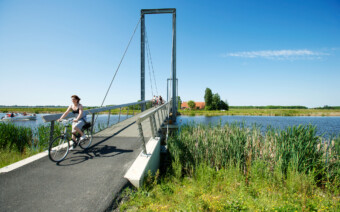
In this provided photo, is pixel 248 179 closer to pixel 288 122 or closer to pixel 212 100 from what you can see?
pixel 288 122

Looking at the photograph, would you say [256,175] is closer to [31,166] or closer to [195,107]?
[31,166]

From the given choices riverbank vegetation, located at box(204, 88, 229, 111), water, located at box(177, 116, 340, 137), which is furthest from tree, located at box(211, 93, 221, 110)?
water, located at box(177, 116, 340, 137)

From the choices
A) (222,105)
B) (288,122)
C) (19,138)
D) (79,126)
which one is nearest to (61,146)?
(79,126)

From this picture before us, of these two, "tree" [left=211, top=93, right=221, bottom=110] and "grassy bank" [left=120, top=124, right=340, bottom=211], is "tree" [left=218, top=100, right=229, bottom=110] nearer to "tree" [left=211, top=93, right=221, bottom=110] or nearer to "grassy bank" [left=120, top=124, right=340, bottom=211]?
"tree" [left=211, top=93, right=221, bottom=110]

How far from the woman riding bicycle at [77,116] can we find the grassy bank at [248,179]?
7.07 ft

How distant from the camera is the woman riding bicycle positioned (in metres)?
4.21

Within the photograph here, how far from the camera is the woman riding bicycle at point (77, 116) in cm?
421

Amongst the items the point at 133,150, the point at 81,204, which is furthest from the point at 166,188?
the point at 81,204

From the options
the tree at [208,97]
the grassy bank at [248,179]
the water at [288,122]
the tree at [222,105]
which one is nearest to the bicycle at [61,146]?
the grassy bank at [248,179]

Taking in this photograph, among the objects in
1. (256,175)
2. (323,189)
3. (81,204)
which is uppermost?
(81,204)

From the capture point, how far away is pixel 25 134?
909 centimetres

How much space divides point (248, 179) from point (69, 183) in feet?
15.7

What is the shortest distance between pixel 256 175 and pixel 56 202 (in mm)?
4467

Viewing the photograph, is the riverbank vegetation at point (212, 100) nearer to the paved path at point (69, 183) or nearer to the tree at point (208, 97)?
the tree at point (208, 97)
